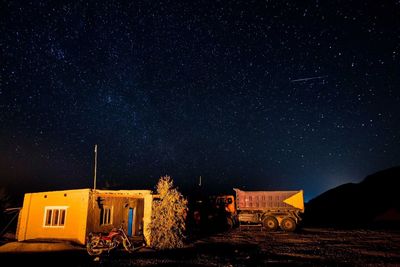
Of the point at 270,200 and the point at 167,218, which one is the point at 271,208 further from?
the point at 167,218

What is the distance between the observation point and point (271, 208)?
23.8 meters

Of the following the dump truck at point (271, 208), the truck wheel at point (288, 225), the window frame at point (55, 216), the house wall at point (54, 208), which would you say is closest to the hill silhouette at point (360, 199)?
the dump truck at point (271, 208)

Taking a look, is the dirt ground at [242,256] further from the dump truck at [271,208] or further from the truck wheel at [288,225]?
the dump truck at [271,208]

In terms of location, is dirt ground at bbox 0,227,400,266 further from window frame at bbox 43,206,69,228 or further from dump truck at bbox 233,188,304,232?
dump truck at bbox 233,188,304,232

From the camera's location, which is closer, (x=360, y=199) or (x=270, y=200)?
(x=270, y=200)

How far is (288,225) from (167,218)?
12034 millimetres

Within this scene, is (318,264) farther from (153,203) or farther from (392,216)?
(392,216)

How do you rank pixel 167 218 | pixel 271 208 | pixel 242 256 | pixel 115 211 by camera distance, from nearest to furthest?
1. pixel 242 256
2. pixel 167 218
3. pixel 115 211
4. pixel 271 208

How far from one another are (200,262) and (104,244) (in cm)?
523

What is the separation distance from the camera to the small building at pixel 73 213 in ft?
50.0

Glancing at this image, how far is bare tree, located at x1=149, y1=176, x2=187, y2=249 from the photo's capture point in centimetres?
1506

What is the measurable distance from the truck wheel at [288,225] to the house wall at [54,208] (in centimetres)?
1545

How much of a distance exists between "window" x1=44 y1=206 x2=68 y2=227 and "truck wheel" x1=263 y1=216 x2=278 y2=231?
15.3 m

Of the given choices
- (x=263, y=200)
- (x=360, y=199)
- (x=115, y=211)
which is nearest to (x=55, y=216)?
(x=115, y=211)
